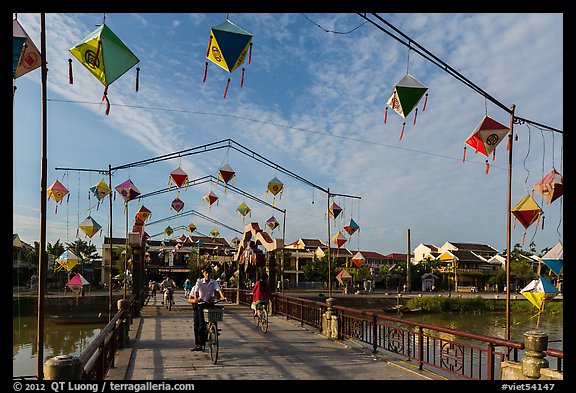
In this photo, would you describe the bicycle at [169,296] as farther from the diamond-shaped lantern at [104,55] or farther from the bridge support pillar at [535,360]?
the bridge support pillar at [535,360]

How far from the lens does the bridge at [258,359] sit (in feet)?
24.9

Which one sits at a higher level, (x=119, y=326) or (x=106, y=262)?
(x=119, y=326)

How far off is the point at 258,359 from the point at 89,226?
14.0 metres

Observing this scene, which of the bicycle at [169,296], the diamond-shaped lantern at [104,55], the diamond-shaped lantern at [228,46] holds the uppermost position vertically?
the diamond-shaped lantern at [228,46]

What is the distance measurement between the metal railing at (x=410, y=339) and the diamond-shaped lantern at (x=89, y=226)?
8682 mm

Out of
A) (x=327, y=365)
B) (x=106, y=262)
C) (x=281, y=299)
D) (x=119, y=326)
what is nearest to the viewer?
(x=327, y=365)

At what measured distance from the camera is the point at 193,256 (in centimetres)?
5384

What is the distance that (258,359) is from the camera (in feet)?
29.5

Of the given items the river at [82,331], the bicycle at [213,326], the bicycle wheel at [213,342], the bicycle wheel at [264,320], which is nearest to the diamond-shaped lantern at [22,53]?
the bicycle at [213,326]

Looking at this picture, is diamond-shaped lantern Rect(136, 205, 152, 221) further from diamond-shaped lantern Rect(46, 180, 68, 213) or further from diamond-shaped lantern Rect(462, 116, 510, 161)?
diamond-shaped lantern Rect(462, 116, 510, 161)

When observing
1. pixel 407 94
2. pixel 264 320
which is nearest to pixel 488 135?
pixel 407 94
